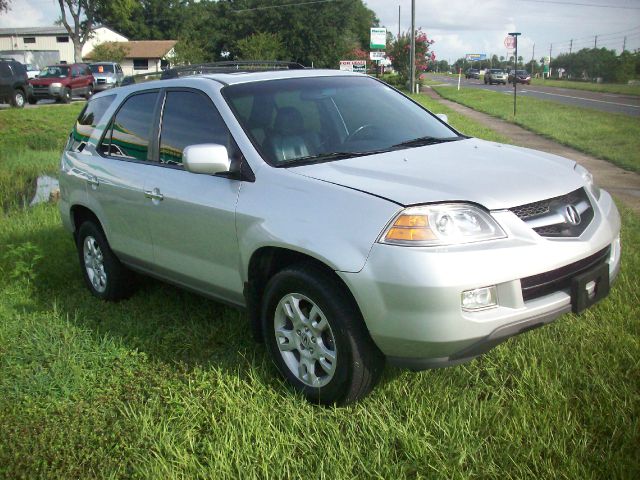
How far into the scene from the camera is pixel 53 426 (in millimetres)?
3439

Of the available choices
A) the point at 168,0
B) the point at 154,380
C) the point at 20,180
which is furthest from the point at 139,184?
the point at 168,0

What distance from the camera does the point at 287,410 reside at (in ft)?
10.8

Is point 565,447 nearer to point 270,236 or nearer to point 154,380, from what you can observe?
point 270,236

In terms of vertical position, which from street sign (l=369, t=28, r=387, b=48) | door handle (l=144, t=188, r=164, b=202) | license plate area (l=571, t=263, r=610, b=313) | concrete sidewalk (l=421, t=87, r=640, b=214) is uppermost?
street sign (l=369, t=28, r=387, b=48)

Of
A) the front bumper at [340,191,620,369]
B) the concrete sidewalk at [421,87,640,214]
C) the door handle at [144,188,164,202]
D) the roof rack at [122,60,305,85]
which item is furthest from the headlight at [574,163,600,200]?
the concrete sidewalk at [421,87,640,214]

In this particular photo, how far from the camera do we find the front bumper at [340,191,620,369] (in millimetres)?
2818

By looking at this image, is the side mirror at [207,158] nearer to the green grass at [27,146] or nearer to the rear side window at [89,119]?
the rear side window at [89,119]

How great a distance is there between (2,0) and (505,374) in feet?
169

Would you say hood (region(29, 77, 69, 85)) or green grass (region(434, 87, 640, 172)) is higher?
hood (region(29, 77, 69, 85))

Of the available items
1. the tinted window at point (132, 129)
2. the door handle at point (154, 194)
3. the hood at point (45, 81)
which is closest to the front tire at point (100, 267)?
the tinted window at point (132, 129)

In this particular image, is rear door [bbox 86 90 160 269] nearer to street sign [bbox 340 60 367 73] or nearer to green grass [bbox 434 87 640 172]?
green grass [bbox 434 87 640 172]

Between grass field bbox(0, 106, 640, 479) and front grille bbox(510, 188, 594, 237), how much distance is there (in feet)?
2.39

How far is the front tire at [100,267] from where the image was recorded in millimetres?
5168

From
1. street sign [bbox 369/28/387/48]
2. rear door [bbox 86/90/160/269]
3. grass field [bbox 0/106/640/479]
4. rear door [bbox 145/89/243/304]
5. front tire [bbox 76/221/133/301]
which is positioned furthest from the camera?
street sign [bbox 369/28/387/48]
